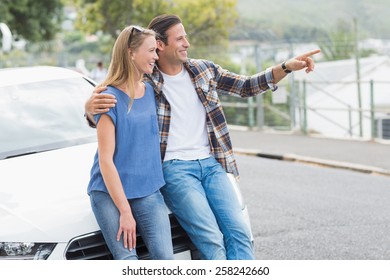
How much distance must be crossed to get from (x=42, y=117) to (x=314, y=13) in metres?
128

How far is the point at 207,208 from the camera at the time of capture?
15.0ft

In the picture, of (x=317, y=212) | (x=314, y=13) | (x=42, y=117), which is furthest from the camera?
(x=314, y=13)

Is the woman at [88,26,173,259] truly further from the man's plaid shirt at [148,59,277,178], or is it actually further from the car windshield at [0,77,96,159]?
the car windshield at [0,77,96,159]

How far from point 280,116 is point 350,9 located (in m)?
123

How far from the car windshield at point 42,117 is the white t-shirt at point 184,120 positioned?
117 cm

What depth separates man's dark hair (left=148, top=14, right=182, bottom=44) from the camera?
4.67 meters

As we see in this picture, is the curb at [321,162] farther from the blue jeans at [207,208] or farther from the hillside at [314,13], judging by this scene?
the hillside at [314,13]

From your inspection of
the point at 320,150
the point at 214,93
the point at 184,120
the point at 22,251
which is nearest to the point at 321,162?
the point at 320,150

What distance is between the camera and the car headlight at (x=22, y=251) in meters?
4.32

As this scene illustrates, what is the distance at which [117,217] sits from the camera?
4336 millimetres

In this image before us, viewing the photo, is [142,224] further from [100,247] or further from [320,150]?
[320,150]

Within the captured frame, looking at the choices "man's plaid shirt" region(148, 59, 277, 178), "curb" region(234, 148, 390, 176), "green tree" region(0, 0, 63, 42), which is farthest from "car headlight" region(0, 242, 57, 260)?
"green tree" region(0, 0, 63, 42)

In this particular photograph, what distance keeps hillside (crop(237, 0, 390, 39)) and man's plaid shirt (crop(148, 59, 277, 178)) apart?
348 feet

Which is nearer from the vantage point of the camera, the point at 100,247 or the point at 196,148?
the point at 100,247
